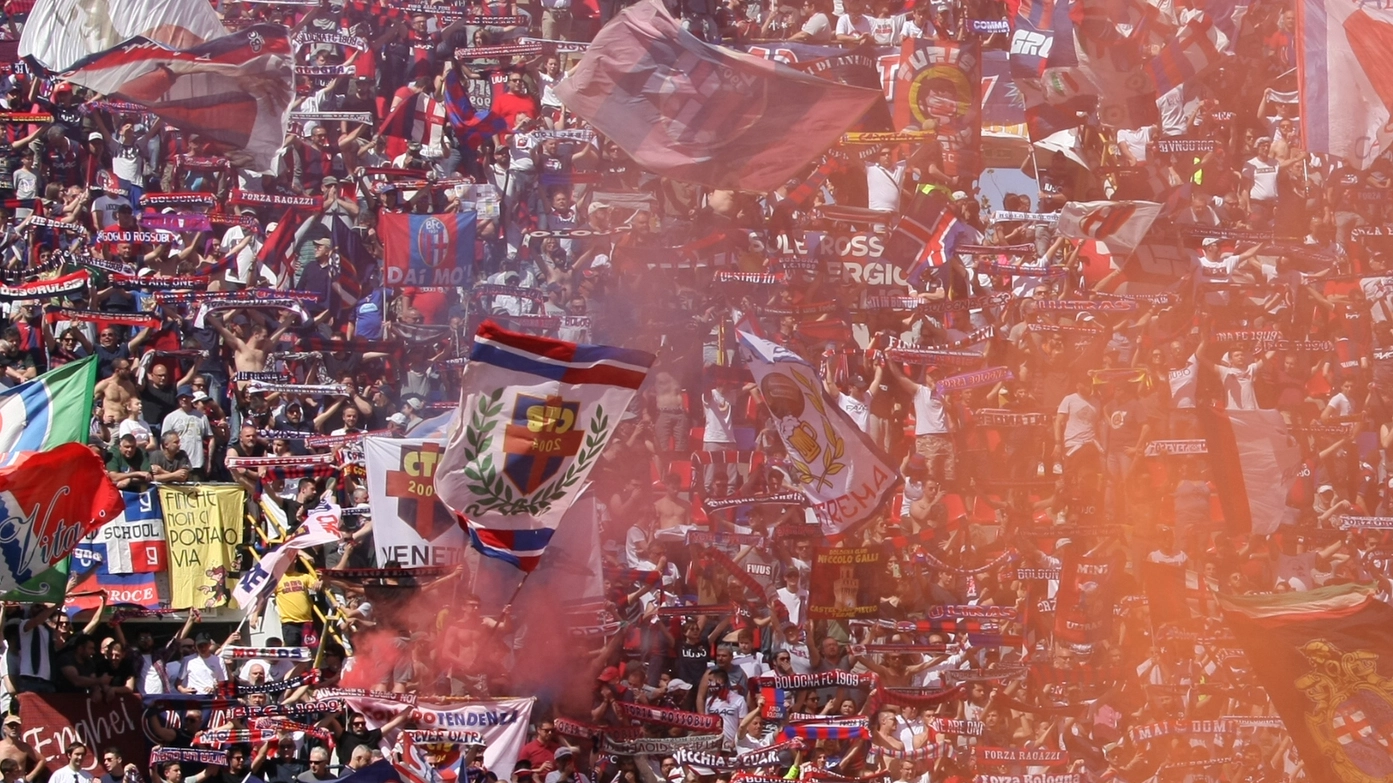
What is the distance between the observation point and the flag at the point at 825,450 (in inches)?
668

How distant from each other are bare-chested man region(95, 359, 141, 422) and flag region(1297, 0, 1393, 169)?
10729mm

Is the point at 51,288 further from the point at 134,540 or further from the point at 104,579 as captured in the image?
the point at 104,579

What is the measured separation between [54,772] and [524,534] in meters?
3.52

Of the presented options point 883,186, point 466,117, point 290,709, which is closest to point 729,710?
point 290,709

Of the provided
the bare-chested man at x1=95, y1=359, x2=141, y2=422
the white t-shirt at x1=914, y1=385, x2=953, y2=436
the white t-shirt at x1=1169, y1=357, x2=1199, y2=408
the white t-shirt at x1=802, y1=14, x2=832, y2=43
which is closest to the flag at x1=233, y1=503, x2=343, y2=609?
the bare-chested man at x1=95, y1=359, x2=141, y2=422

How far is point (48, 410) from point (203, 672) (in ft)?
7.05

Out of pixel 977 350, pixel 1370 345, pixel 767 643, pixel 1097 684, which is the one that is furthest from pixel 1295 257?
pixel 767 643

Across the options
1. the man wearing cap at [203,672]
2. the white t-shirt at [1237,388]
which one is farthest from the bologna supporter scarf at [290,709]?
the white t-shirt at [1237,388]

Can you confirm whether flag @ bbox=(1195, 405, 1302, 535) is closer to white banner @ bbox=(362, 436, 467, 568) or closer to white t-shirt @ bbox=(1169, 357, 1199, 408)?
white t-shirt @ bbox=(1169, 357, 1199, 408)

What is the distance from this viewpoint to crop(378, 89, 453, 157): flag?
1905 centimetres

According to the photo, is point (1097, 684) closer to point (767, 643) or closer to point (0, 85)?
point (767, 643)

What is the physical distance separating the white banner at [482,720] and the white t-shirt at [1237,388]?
7.66 meters

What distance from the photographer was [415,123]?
63.0 ft

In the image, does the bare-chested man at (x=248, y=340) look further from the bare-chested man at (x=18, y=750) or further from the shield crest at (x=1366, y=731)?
the shield crest at (x=1366, y=731)
